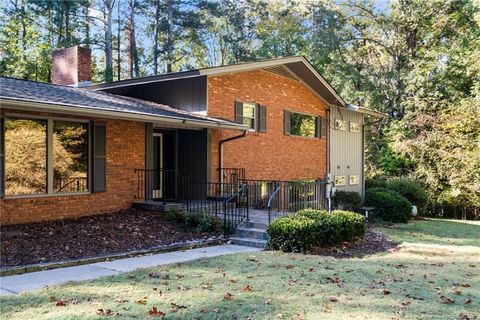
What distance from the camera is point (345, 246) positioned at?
10234mm

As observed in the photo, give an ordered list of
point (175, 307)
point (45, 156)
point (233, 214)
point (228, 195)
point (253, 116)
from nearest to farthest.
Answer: point (175, 307), point (45, 156), point (233, 214), point (228, 195), point (253, 116)

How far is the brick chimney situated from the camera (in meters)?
16.0

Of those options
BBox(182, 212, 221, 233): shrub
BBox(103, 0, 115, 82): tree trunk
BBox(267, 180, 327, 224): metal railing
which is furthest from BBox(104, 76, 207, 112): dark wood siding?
BBox(103, 0, 115, 82): tree trunk

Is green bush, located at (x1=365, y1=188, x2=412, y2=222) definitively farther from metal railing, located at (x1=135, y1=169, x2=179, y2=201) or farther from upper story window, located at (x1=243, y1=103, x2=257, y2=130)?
metal railing, located at (x1=135, y1=169, x2=179, y2=201)

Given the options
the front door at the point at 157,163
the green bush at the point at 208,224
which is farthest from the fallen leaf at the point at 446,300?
the front door at the point at 157,163

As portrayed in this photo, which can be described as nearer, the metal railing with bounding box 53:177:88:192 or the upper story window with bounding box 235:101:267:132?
the metal railing with bounding box 53:177:88:192

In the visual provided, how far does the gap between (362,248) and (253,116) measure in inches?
265

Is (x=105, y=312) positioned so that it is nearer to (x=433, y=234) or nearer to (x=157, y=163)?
(x=157, y=163)

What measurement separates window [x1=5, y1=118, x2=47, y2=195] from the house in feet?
0.07

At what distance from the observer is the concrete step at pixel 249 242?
32.1 feet

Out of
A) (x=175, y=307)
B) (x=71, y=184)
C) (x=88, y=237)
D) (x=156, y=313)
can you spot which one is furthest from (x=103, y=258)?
(x=156, y=313)

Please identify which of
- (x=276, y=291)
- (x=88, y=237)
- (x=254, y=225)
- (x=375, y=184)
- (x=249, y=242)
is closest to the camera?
(x=276, y=291)

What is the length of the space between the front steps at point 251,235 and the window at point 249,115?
17.1 ft

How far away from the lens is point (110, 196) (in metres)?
→ 11.1
